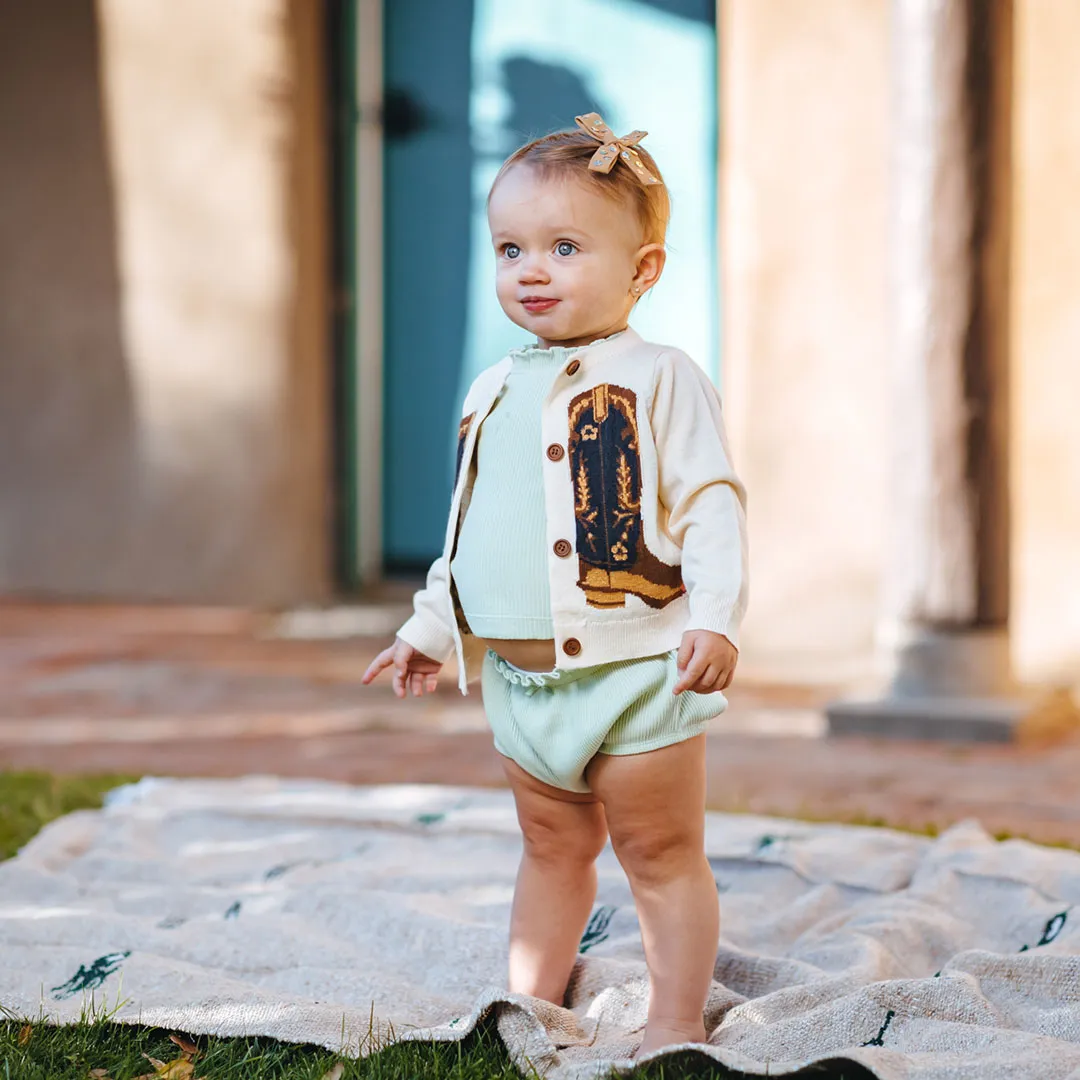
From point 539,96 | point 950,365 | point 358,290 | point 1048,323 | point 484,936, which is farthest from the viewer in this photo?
point 358,290

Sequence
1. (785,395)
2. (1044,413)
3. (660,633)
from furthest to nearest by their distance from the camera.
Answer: (785,395) → (1044,413) → (660,633)

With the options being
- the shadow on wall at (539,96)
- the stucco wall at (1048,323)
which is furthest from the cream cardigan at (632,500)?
the shadow on wall at (539,96)

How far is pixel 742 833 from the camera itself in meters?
2.82

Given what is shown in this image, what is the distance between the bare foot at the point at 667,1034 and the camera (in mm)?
1856

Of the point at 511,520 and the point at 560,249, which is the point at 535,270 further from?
the point at 511,520

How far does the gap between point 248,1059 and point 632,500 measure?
864 millimetres

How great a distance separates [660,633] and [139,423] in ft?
17.9

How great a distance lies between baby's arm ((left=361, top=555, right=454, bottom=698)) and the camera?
2.08 metres

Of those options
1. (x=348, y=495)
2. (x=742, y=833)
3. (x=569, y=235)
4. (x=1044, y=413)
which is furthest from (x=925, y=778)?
(x=348, y=495)

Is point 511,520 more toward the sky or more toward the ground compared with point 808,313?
more toward the ground

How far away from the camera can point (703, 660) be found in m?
1.80

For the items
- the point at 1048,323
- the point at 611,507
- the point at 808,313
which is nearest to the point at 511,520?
the point at 611,507

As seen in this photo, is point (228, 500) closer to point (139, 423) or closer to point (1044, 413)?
point (139, 423)

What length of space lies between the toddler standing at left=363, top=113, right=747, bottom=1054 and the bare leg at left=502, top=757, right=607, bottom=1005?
0.03 metres
